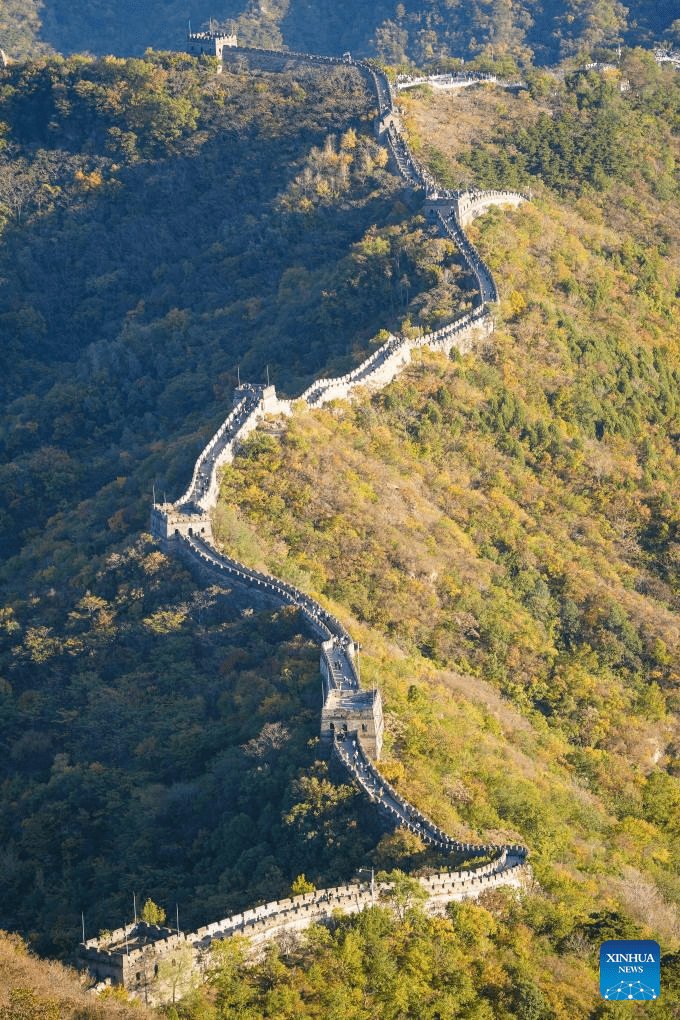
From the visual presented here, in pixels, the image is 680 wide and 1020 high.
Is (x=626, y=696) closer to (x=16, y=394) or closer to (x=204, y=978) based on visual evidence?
(x=204, y=978)

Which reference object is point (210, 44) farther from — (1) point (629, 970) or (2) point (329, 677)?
(1) point (629, 970)

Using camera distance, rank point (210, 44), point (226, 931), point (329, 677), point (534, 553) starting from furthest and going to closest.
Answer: point (210, 44), point (534, 553), point (329, 677), point (226, 931)

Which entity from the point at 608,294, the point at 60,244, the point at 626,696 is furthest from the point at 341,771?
the point at 60,244

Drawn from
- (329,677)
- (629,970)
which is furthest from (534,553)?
(629,970)

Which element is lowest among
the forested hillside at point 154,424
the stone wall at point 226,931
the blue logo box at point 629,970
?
the blue logo box at point 629,970

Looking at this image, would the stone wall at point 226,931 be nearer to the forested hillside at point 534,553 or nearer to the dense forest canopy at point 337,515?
the dense forest canopy at point 337,515

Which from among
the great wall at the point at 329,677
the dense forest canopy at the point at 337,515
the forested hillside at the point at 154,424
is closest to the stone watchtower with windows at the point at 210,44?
the dense forest canopy at the point at 337,515

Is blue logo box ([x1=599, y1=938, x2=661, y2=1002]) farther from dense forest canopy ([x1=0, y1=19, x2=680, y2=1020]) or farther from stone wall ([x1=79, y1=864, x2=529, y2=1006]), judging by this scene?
stone wall ([x1=79, y1=864, x2=529, y2=1006])
